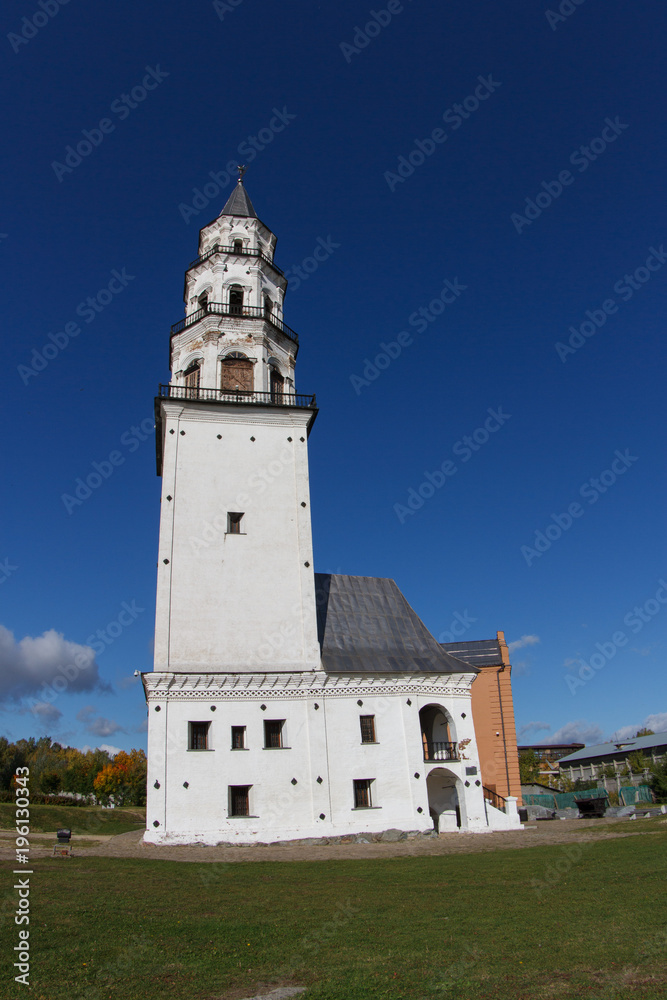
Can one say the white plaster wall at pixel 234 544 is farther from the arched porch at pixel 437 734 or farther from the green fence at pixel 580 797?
the green fence at pixel 580 797

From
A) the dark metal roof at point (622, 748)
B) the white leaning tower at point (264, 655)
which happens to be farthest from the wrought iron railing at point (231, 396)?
the dark metal roof at point (622, 748)

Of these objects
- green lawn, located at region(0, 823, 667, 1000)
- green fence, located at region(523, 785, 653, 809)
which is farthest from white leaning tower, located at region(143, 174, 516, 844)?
green fence, located at region(523, 785, 653, 809)

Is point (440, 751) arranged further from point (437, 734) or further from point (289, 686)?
point (289, 686)

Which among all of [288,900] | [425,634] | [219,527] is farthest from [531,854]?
[219,527]

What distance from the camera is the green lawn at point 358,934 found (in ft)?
22.4

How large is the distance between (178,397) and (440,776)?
64.7ft

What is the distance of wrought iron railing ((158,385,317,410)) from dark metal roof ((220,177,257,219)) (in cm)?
1047

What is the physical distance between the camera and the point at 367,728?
Result: 83.4 ft

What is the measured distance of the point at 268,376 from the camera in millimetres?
29812

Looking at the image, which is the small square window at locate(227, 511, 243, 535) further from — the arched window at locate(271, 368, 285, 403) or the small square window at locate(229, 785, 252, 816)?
the small square window at locate(229, 785, 252, 816)

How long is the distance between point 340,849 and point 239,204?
3011 cm

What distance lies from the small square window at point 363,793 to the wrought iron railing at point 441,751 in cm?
301

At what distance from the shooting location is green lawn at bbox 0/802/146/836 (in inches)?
1213

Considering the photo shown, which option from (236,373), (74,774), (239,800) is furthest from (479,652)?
(74,774)
